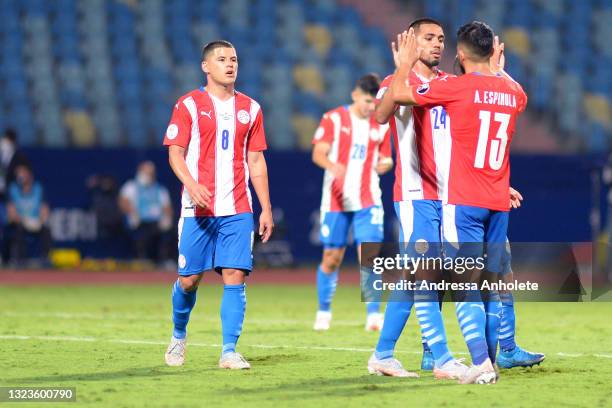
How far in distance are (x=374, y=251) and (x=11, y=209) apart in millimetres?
9364

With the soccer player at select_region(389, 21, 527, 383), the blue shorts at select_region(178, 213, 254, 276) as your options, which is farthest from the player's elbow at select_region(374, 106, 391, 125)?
the blue shorts at select_region(178, 213, 254, 276)

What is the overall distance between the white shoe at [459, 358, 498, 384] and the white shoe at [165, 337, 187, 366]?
2.16m

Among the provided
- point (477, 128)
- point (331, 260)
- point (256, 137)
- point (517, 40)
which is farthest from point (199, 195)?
point (517, 40)

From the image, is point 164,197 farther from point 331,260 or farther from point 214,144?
point 214,144

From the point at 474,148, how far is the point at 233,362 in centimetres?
224

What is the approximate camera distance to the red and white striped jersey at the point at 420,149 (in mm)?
8219

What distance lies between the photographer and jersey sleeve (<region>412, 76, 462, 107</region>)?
7.53 metres

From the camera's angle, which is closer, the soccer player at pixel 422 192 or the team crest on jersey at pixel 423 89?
the team crest on jersey at pixel 423 89

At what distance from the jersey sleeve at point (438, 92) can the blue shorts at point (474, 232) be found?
630mm

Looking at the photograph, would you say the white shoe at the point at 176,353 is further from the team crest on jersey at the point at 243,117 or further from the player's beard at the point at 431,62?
the player's beard at the point at 431,62

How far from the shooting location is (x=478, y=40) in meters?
7.55

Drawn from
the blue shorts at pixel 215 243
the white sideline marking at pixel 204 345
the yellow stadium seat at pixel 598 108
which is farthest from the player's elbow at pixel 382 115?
the yellow stadium seat at pixel 598 108

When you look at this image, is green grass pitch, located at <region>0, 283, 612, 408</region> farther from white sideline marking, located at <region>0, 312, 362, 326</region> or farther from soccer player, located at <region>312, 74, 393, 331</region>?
soccer player, located at <region>312, 74, 393, 331</region>

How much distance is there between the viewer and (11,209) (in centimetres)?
2031
